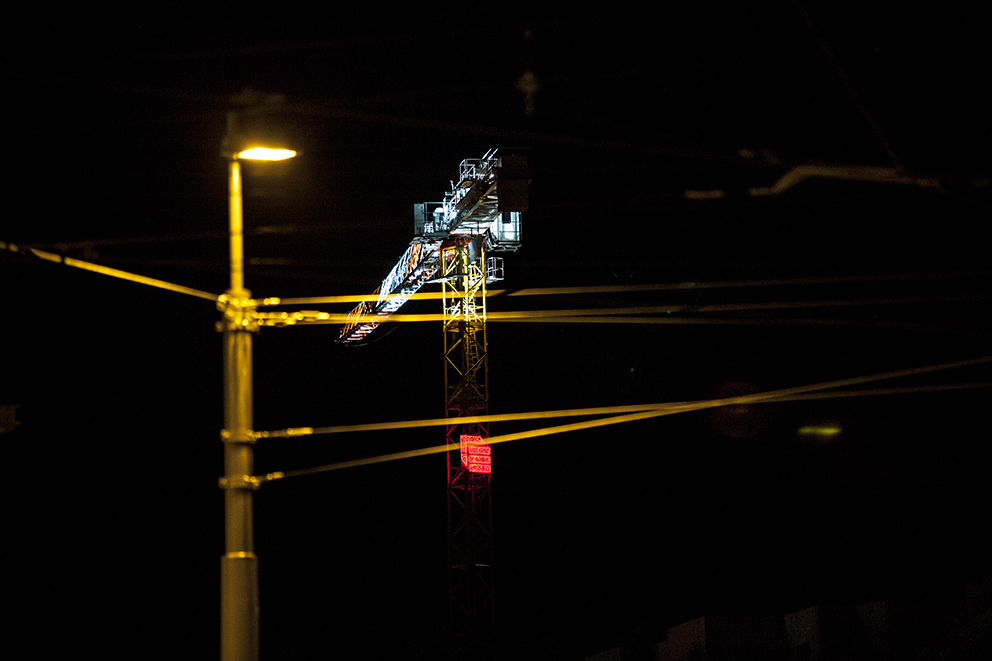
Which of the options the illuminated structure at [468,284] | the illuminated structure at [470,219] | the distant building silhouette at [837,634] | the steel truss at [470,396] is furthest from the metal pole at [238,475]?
the distant building silhouette at [837,634]

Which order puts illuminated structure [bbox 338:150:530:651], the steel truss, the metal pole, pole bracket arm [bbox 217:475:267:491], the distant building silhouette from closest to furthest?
the metal pole
pole bracket arm [bbox 217:475:267:491]
illuminated structure [bbox 338:150:530:651]
the steel truss
the distant building silhouette

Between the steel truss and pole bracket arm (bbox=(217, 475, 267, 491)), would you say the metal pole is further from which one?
the steel truss

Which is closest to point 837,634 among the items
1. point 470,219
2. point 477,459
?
point 477,459

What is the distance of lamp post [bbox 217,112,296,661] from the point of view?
873 centimetres

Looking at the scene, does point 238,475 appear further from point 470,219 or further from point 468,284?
point 468,284

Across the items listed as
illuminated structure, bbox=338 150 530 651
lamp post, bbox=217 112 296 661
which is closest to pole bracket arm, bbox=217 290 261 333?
lamp post, bbox=217 112 296 661

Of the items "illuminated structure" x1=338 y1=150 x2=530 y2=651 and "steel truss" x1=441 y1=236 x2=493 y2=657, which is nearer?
"illuminated structure" x1=338 y1=150 x2=530 y2=651

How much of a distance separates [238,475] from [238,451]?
206mm

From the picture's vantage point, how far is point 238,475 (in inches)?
352

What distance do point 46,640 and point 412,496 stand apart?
19.1 m

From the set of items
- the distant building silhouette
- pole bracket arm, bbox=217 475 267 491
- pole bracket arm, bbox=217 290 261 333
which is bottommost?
the distant building silhouette

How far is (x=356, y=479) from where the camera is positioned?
2122 inches

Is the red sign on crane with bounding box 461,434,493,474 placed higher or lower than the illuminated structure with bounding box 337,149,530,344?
lower

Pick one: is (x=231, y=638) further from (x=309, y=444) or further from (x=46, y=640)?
(x=309, y=444)
